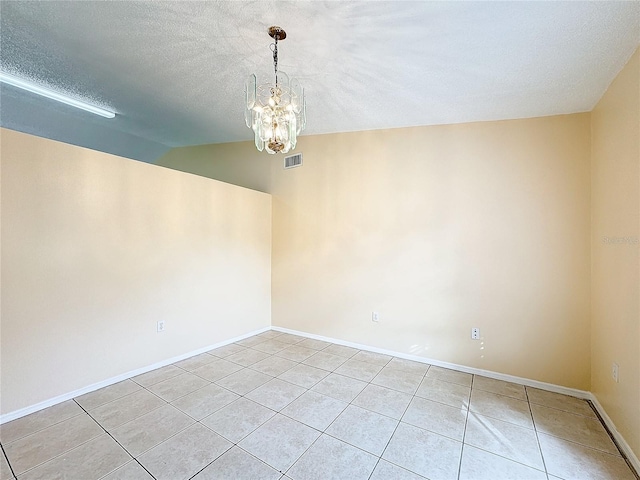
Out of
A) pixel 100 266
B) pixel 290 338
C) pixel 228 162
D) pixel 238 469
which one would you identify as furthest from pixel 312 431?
pixel 228 162

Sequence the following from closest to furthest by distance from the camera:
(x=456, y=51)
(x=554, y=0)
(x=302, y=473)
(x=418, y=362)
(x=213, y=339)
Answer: (x=554, y=0) < (x=302, y=473) < (x=456, y=51) < (x=418, y=362) < (x=213, y=339)

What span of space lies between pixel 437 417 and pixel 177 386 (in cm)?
230

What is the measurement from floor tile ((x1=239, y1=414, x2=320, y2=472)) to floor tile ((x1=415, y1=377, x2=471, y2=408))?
3.71ft

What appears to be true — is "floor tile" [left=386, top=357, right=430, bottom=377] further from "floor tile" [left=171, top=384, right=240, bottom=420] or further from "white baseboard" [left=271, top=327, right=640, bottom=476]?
"floor tile" [left=171, top=384, right=240, bottom=420]

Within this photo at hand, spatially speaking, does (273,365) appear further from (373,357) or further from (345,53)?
(345,53)

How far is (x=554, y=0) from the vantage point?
145cm

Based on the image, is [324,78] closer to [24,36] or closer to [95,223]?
[24,36]

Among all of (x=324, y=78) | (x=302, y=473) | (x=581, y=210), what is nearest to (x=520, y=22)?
(x=324, y=78)

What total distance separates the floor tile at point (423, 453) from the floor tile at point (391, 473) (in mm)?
33

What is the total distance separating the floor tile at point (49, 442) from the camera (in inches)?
63.9

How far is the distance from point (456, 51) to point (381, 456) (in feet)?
9.05

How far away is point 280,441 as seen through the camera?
1812 mm

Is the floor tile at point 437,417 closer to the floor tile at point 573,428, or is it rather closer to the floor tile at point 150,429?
the floor tile at point 573,428

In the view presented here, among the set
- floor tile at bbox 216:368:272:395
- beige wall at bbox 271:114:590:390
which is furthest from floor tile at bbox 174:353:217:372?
beige wall at bbox 271:114:590:390
